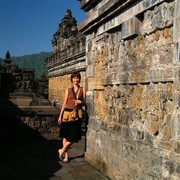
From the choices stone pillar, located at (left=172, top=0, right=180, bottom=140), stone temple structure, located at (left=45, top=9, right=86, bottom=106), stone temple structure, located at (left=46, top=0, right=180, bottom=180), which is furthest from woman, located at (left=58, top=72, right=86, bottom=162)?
stone temple structure, located at (left=45, top=9, right=86, bottom=106)

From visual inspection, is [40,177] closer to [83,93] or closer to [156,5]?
[83,93]

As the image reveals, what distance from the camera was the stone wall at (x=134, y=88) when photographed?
11.8ft

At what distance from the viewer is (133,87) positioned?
448 centimetres

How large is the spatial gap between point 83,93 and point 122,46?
1862mm

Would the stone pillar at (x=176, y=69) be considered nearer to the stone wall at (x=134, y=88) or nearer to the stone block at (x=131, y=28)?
the stone wall at (x=134, y=88)

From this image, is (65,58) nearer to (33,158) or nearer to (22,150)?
(22,150)

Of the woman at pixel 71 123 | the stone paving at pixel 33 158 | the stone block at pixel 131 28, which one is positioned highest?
the stone block at pixel 131 28

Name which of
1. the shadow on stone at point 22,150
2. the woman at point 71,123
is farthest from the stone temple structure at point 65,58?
the woman at point 71,123

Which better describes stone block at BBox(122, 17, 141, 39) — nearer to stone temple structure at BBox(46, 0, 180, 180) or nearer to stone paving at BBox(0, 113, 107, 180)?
stone temple structure at BBox(46, 0, 180, 180)

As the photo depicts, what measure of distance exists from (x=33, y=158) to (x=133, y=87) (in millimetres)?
3189

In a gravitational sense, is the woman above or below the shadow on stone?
above

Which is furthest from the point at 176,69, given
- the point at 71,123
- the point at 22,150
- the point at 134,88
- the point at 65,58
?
the point at 65,58

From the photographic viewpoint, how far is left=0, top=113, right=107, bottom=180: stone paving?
5.42 meters

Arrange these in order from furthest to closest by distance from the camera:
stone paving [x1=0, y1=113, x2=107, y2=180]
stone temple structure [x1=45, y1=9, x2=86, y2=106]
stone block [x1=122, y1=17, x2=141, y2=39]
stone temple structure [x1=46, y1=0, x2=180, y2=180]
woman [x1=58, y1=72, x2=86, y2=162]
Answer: stone temple structure [x1=45, y1=9, x2=86, y2=106] < woman [x1=58, y1=72, x2=86, y2=162] < stone paving [x1=0, y1=113, x2=107, y2=180] < stone block [x1=122, y1=17, x2=141, y2=39] < stone temple structure [x1=46, y1=0, x2=180, y2=180]
